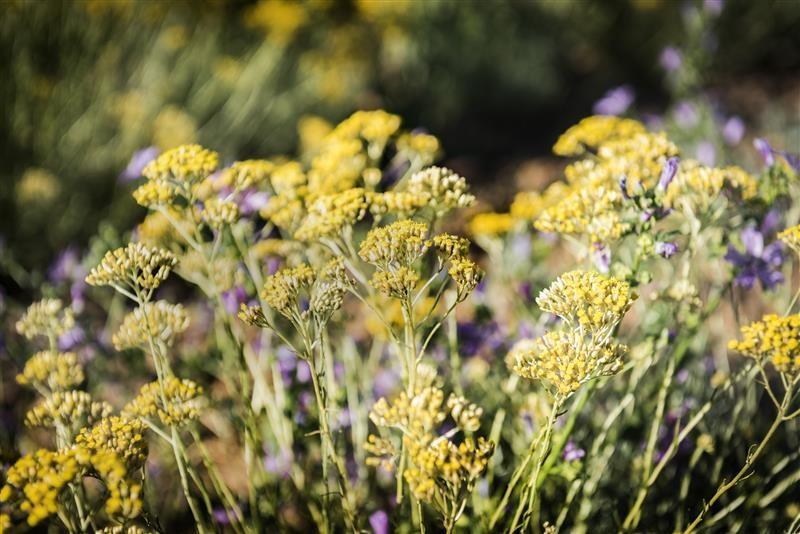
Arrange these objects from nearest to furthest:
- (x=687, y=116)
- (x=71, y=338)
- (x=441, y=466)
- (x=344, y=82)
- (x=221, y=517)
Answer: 1. (x=441, y=466)
2. (x=221, y=517)
3. (x=71, y=338)
4. (x=687, y=116)
5. (x=344, y=82)

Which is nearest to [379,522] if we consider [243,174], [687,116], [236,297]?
[236,297]

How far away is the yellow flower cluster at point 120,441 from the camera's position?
1.17m

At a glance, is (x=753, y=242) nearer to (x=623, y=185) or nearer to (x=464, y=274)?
(x=623, y=185)

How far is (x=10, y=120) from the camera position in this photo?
3852 millimetres

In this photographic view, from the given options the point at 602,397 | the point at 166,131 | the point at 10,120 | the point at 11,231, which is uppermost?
the point at 10,120

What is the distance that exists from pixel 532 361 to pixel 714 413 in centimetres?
110

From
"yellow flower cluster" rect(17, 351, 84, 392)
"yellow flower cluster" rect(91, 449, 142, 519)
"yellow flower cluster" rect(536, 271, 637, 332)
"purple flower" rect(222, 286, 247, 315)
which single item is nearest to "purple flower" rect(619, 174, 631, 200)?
"yellow flower cluster" rect(536, 271, 637, 332)

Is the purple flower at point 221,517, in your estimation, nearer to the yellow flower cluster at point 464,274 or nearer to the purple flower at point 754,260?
the yellow flower cluster at point 464,274

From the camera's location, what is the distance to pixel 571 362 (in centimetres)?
110

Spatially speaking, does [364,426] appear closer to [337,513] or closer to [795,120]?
[337,513]

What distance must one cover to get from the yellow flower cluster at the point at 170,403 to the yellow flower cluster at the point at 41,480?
0.20 metres

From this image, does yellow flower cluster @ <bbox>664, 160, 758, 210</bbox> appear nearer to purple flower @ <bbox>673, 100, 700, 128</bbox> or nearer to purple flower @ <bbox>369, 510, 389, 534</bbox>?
purple flower @ <bbox>369, 510, 389, 534</bbox>

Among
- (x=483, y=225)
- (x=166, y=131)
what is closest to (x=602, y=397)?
(x=483, y=225)

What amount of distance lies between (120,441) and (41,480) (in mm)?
139
